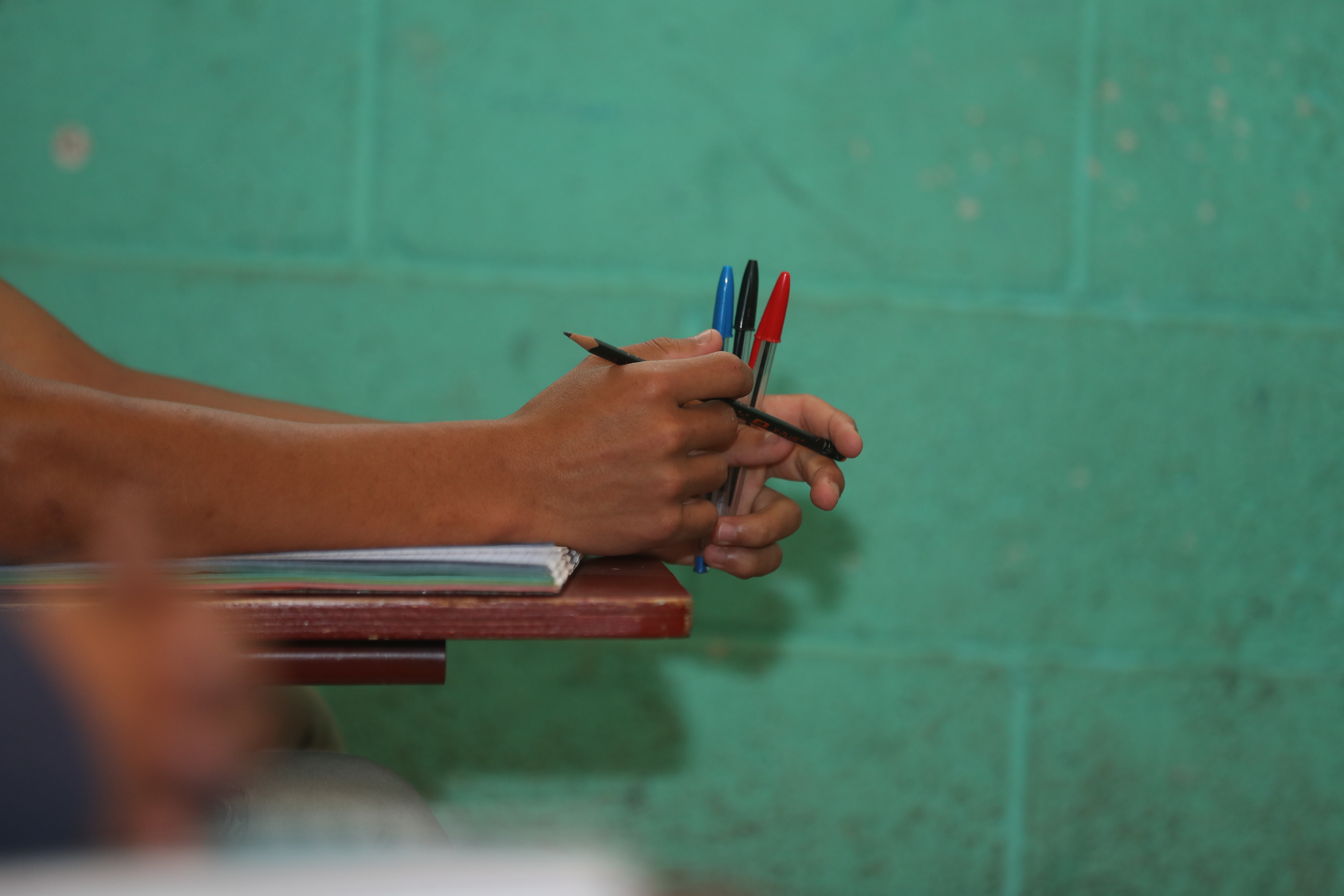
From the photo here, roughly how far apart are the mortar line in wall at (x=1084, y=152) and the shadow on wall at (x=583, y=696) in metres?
0.49

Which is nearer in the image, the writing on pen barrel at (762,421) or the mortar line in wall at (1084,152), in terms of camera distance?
the writing on pen barrel at (762,421)

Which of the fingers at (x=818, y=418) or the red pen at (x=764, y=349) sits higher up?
the red pen at (x=764, y=349)

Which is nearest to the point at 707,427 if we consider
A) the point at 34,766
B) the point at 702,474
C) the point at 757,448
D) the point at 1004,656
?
the point at 702,474

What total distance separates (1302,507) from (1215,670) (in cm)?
27

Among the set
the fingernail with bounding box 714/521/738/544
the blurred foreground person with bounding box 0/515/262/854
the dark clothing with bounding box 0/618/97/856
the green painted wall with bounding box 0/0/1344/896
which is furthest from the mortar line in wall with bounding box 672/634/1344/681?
the blurred foreground person with bounding box 0/515/262/854

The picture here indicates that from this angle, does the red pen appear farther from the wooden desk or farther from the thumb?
the wooden desk

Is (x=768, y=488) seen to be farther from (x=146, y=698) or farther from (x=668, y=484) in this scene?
(x=146, y=698)

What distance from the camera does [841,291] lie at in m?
1.31

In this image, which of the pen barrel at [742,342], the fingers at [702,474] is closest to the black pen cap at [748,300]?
the pen barrel at [742,342]

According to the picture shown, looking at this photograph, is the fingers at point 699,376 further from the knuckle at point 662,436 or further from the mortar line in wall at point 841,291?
the mortar line in wall at point 841,291

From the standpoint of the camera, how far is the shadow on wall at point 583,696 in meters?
1.33

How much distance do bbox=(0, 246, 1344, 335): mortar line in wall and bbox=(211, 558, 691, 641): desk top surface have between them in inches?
34.3

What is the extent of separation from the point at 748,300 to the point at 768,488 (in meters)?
0.19

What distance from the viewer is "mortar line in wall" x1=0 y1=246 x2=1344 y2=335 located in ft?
4.26
